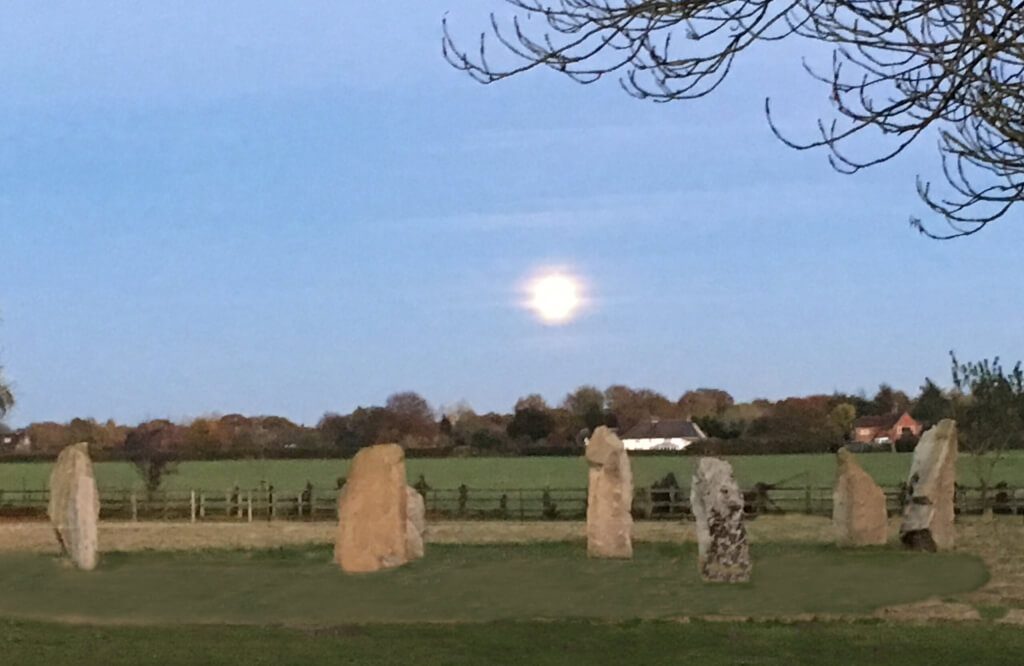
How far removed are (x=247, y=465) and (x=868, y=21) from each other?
222 feet

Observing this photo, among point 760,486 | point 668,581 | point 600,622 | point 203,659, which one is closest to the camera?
point 203,659

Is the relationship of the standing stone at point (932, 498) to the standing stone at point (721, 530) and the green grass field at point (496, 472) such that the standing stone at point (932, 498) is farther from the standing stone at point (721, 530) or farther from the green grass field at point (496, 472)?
the green grass field at point (496, 472)

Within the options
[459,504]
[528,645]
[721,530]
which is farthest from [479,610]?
[459,504]

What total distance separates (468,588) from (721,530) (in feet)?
10.4

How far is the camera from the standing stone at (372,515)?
19.0m

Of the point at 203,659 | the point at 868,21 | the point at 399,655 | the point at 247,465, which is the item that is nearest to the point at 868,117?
the point at 868,21

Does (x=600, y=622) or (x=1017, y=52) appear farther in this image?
(x=600, y=622)

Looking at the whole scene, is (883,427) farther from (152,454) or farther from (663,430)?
(152,454)

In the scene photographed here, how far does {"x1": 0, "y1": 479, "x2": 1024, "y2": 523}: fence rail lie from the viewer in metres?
37.1

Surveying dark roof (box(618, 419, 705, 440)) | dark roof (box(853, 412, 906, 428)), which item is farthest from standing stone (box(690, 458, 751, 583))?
dark roof (box(853, 412, 906, 428))

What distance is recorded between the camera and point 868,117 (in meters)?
7.85

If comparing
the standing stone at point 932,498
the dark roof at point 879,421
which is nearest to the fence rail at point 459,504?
the standing stone at point 932,498

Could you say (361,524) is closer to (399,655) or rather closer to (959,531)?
(399,655)

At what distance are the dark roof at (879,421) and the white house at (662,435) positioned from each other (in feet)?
49.8
